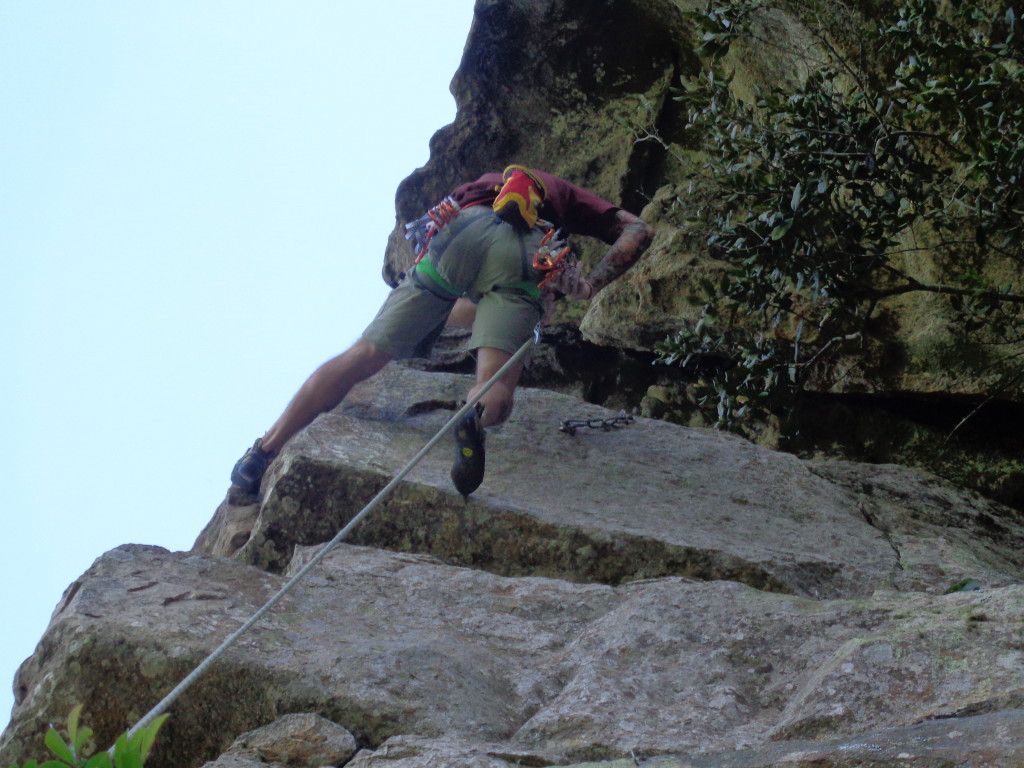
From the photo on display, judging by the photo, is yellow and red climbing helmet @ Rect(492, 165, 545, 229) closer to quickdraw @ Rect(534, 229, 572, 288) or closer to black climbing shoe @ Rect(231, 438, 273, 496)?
quickdraw @ Rect(534, 229, 572, 288)

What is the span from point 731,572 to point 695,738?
1.60m

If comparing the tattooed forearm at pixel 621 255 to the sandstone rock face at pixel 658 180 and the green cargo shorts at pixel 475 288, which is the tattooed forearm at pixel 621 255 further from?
the sandstone rock face at pixel 658 180

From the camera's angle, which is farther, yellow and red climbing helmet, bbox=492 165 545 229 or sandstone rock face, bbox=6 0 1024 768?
yellow and red climbing helmet, bbox=492 165 545 229

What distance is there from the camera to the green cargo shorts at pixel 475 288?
4840 millimetres

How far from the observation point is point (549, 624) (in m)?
3.38

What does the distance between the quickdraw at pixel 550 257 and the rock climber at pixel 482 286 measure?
15 mm

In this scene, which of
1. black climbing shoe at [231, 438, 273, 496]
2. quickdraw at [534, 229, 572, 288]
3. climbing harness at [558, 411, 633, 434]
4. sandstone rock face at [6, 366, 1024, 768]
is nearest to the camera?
sandstone rock face at [6, 366, 1024, 768]

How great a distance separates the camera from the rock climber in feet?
16.0

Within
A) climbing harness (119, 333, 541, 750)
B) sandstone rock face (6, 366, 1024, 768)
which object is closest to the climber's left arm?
climbing harness (119, 333, 541, 750)

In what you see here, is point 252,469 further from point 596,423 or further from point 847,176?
point 847,176

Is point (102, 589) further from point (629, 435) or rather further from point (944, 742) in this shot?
point (629, 435)

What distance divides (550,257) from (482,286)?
375 millimetres

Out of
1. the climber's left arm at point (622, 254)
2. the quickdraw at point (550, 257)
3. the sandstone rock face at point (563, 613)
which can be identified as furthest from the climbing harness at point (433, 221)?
the sandstone rock face at point (563, 613)

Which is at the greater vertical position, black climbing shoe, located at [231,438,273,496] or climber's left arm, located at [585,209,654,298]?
climber's left arm, located at [585,209,654,298]
